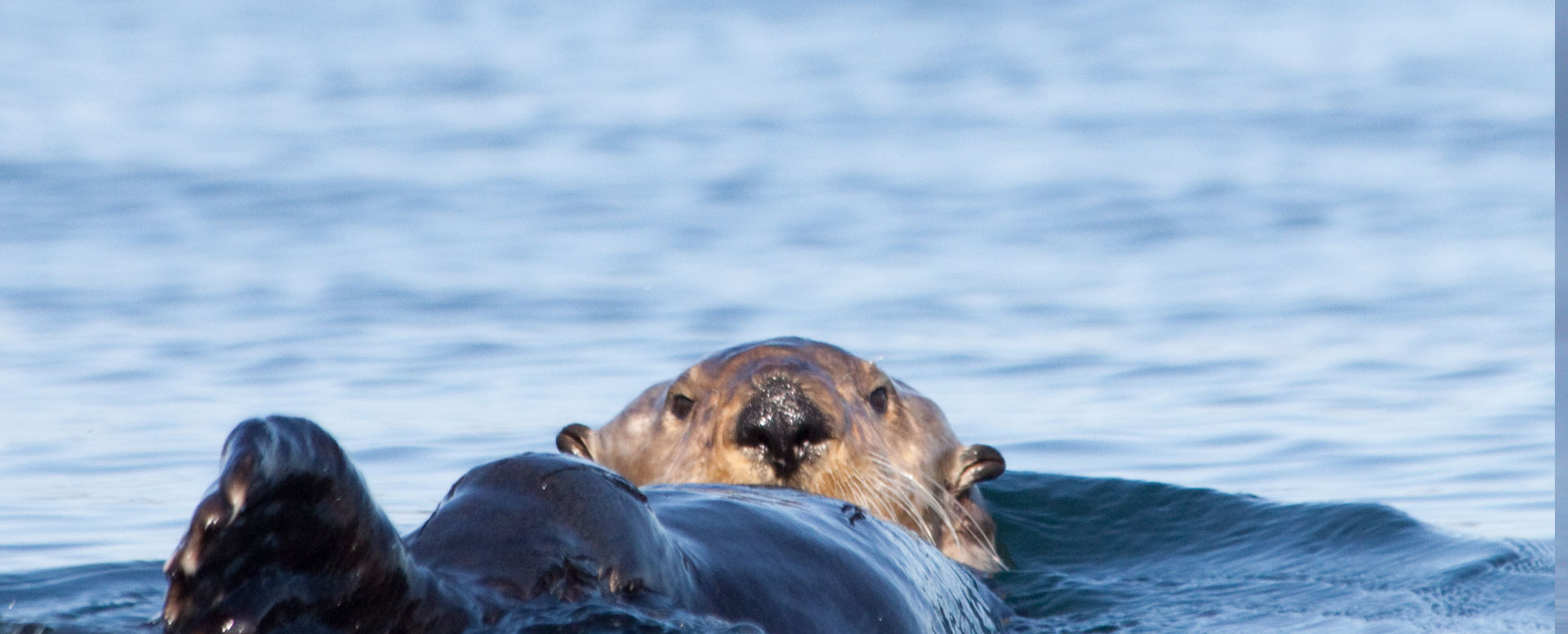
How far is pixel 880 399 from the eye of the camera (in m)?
5.04

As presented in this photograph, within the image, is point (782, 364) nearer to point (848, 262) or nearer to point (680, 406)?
point (680, 406)

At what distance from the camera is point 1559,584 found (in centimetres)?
206

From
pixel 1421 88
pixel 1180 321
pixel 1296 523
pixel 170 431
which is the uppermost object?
pixel 1421 88

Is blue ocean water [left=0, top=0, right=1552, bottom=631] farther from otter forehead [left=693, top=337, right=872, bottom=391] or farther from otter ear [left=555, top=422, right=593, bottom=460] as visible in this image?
otter ear [left=555, top=422, right=593, bottom=460]

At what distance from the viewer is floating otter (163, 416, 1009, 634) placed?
6.98 feet

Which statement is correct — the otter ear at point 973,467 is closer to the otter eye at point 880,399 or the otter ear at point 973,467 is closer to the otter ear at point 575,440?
the otter eye at point 880,399

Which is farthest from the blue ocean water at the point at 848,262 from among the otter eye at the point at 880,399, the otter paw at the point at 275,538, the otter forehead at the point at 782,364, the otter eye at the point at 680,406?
the otter eye at the point at 680,406

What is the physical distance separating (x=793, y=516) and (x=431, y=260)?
8761mm

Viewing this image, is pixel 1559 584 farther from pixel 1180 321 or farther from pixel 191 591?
pixel 1180 321

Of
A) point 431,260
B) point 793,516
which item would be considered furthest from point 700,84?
point 793,516

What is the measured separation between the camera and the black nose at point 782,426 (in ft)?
14.7

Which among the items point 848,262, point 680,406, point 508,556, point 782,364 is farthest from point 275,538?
point 848,262

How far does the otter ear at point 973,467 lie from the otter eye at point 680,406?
2.66 ft

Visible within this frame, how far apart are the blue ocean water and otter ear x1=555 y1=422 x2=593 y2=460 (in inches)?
51.9
